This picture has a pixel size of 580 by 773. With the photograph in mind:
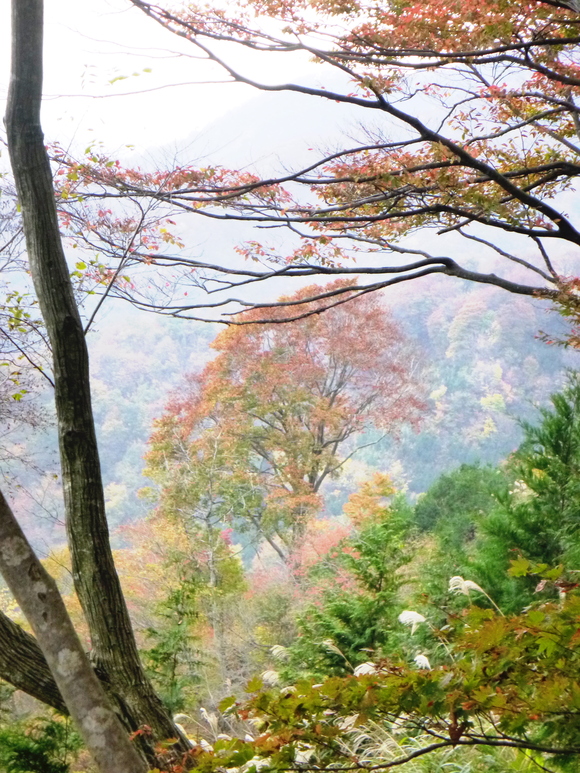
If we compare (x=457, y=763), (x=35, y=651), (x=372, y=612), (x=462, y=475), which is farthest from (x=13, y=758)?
(x=462, y=475)

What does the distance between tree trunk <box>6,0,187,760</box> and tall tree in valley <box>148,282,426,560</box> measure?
8.23 meters

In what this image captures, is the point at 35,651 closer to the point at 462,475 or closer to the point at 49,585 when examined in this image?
the point at 49,585

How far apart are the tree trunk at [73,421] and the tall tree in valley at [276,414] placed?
27.0ft

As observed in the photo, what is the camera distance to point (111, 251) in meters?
3.37

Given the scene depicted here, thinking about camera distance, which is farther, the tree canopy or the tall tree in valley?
the tall tree in valley

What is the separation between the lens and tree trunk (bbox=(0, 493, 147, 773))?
181cm

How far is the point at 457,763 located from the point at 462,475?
7703 mm

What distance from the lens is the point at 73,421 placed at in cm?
214

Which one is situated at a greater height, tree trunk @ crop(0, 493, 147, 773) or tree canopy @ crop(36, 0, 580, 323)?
tree canopy @ crop(36, 0, 580, 323)

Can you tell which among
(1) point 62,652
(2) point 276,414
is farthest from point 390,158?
(2) point 276,414

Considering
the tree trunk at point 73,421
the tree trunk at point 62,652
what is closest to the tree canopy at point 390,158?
the tree trunk at point 73,421

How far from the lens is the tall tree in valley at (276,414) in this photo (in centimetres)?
1088

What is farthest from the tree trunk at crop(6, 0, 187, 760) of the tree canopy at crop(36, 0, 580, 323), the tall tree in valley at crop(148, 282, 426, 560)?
the tall tree in valley at crop(148, 282, 426, 560)

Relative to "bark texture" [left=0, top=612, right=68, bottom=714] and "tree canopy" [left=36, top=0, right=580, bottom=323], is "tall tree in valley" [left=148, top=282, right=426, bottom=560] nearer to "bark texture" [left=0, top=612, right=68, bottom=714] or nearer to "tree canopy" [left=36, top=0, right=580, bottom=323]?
"tree canopy" [left=36, top=0, right=580, bottom=323]
